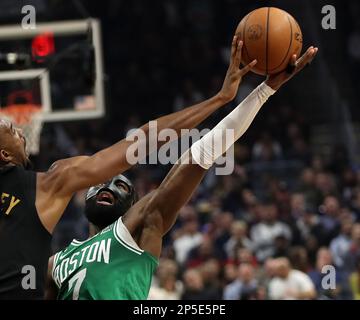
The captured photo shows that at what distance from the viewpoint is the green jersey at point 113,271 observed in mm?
4098

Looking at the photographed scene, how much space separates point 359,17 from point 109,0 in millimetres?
4111

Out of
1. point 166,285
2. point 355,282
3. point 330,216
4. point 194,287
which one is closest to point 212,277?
point 194,287

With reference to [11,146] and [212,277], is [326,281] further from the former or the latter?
[11,146]

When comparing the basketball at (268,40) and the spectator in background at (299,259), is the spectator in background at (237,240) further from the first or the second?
the basketball at (268,40)

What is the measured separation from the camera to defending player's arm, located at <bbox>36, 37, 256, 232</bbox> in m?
3.80

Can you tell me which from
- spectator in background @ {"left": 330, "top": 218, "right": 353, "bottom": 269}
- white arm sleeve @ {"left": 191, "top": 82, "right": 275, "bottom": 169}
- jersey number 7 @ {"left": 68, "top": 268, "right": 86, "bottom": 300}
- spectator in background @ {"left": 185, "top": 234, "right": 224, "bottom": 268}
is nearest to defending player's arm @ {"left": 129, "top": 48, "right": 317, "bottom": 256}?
white arm sleeve @ {"left": 191, "top": 82, "right": 275, "bottom": 169}

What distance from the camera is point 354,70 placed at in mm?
13789

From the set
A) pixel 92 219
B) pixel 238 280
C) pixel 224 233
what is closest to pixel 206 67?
pixel 224 233

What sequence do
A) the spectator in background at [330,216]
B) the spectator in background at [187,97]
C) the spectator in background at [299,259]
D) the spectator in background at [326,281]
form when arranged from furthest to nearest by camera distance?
1. the spectator in background at [187,97]
2. the spectator in background at [330,216]
3. the spectator in background at [299,259]
4. the spectator in background at [326,281]

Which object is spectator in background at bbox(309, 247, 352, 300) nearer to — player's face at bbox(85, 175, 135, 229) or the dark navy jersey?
player's face at bbox(85, 175, 135, 229)

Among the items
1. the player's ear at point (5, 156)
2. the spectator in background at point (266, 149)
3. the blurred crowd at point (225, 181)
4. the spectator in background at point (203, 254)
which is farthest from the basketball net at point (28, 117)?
the player's ear at point (5, 156)

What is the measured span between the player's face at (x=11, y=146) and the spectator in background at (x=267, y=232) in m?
6.24

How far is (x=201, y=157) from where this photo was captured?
398 centimetres

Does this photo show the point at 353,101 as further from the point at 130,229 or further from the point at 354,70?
the point at 130,229
